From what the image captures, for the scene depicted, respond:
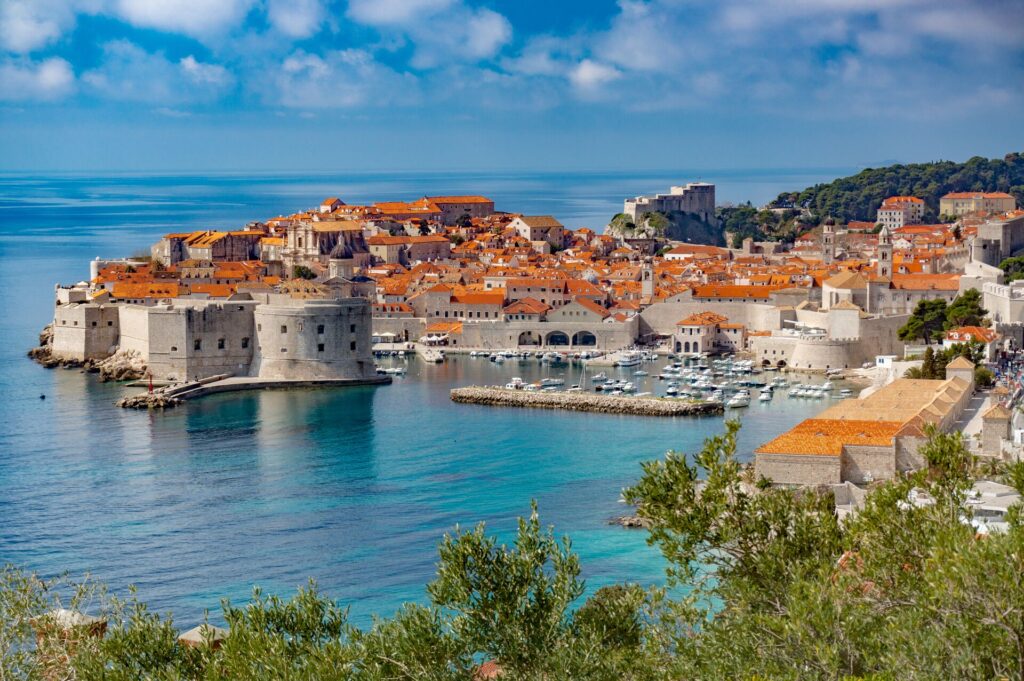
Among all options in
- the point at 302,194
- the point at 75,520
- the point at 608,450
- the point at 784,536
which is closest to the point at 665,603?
the point at 784,536

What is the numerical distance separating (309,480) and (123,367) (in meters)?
10.4

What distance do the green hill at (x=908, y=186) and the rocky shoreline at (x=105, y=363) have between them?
1352 inches

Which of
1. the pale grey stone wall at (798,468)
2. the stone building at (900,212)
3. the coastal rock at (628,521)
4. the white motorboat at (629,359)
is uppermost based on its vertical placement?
the stone building at (900,212)

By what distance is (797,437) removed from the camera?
16.3 meters

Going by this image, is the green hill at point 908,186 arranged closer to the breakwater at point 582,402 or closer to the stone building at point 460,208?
the stone building at point 460,208

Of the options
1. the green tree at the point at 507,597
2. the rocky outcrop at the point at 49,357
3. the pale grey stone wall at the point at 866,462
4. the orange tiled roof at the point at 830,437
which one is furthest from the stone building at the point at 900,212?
the green tree at the point at 507,597

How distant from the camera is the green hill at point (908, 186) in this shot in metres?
61.2

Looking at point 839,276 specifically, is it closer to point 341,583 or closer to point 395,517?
point 395,517

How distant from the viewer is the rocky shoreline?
90.9ft

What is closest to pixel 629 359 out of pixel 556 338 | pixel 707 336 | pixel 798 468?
pixel 707 336

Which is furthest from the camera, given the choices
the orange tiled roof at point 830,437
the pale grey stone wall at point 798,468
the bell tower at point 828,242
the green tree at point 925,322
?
the bell tower at point 828,242

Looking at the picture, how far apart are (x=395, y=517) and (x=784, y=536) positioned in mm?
8375

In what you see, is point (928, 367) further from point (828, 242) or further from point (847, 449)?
point (828, 242)

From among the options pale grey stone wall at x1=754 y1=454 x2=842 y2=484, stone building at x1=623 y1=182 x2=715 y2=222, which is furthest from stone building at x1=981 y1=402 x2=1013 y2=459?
stone building at x1=623 y1=182 x2=715 y2=222
